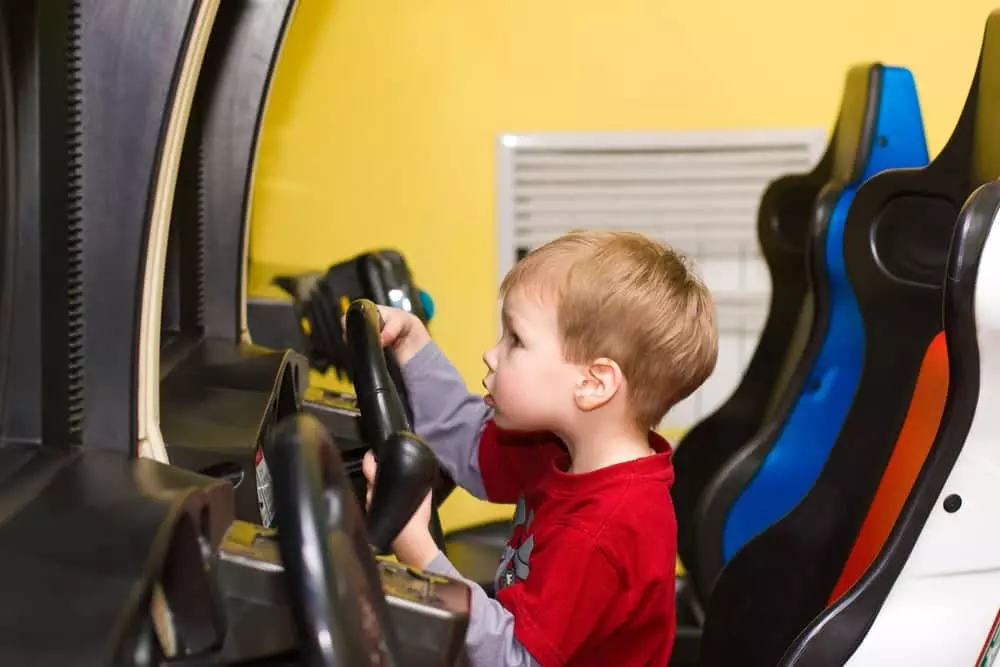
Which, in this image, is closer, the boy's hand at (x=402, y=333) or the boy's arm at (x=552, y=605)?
the boy's arm at (x=552, y=605)

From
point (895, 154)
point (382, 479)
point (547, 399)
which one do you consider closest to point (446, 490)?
point (547, 399)

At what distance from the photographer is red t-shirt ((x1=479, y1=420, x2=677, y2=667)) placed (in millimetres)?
922

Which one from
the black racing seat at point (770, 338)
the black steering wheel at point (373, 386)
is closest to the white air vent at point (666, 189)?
the black racing seat at point (770, 338)

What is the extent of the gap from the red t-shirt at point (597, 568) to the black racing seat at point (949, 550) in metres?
0.13

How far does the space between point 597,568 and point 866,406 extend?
592 millimetres

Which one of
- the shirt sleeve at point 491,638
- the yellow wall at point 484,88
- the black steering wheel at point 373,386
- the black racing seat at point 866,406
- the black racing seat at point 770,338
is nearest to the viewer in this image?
the shirt sleeve at point 491,638

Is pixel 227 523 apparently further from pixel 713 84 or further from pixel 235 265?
pixel 713 84

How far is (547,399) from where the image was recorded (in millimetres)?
1043

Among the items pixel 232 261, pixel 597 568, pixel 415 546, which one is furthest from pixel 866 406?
pixel 232 261

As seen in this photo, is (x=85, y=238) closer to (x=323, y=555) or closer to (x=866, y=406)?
(x=323, y=555)

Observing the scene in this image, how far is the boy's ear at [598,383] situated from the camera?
1028mm

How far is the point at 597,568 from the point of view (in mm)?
943

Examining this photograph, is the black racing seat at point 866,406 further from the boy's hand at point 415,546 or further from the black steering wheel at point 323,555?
the black steering wheel at point 323,555

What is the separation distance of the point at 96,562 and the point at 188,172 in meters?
0.93
